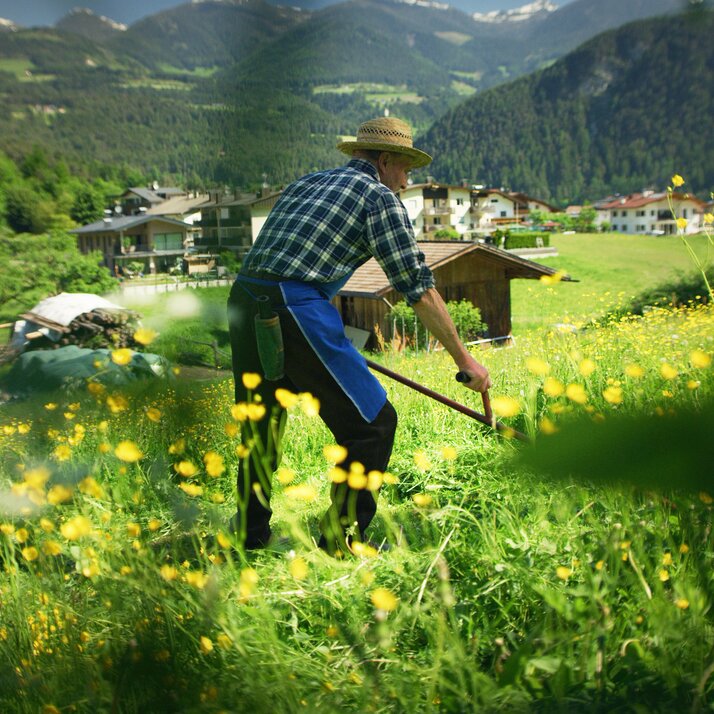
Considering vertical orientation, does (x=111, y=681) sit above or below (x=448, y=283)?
below

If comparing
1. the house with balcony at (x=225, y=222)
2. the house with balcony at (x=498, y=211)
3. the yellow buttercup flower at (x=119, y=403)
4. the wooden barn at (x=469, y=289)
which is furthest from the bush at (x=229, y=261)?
the wooden barn at (x=469, y=289)

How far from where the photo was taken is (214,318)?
1418 mm

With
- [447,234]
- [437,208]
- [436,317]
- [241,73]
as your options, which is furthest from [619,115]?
[447,234]

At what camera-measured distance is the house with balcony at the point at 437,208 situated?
6.33 meters

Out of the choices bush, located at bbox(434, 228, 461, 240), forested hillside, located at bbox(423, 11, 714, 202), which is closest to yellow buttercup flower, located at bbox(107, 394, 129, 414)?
forested hillside, located at bbox(423, 11, 714, 202)

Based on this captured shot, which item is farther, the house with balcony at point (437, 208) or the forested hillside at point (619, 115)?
the house with balcony at point (437, 208)

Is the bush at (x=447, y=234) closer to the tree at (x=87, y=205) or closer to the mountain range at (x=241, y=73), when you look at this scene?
the mountain range at (x=241, y=73)

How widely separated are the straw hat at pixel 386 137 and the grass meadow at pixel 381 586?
543 millimetres

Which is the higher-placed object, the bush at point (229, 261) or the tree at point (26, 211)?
the tree at point (26, 211)

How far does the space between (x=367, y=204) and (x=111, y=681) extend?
3.58 feet

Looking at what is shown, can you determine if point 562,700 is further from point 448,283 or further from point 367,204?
point 448,283

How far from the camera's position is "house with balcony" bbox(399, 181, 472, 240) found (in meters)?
6.33

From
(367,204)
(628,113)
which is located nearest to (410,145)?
(367,204)

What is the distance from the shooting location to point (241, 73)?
24.9 inches
